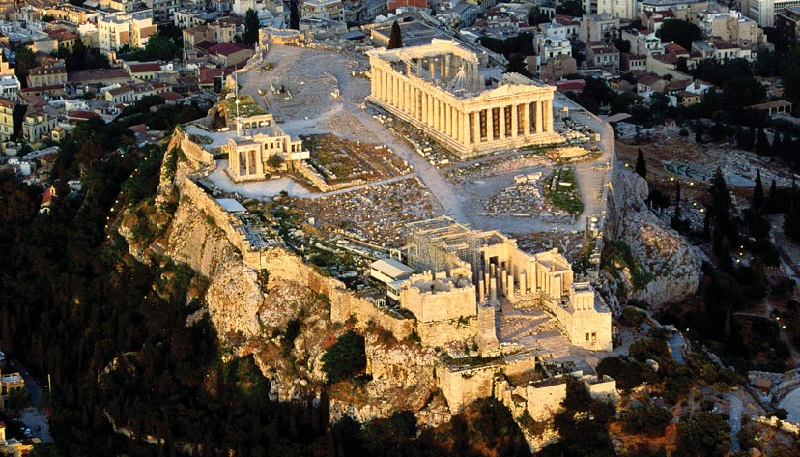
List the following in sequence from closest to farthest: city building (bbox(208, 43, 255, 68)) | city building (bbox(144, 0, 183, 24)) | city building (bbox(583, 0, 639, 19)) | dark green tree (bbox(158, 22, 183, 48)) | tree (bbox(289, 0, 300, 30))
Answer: city building (bbox(208, 43, 255, 68)), dark green tree (bbox(158, 22, 183, 48)), tree (bbox(289, 0, 300, 30)), city building (bbox(583, 0, 639, 19)), city building (bbox(144, 0, 183, 24))

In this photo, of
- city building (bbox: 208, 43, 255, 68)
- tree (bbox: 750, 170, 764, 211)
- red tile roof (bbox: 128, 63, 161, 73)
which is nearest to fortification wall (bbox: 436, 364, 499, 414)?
tree (bbox: 750, 170, 764, 211)

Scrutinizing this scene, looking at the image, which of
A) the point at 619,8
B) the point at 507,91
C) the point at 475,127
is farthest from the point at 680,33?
the point at 475,127

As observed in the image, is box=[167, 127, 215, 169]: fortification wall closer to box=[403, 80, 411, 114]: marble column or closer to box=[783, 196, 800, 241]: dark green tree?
box=[403, 80, 411, 114]: marble column

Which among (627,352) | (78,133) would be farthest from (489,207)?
(78,133)

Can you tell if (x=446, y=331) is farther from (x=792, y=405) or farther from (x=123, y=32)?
(x=123, y=32)

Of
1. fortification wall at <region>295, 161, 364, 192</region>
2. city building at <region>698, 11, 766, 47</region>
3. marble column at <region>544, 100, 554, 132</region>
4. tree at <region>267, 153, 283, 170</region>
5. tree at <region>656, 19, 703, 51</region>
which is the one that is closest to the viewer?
fortification wall at <region>295, 161, 364, 192</region>

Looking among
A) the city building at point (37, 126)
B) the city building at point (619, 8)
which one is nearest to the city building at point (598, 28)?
the city building at point (619, 8)
